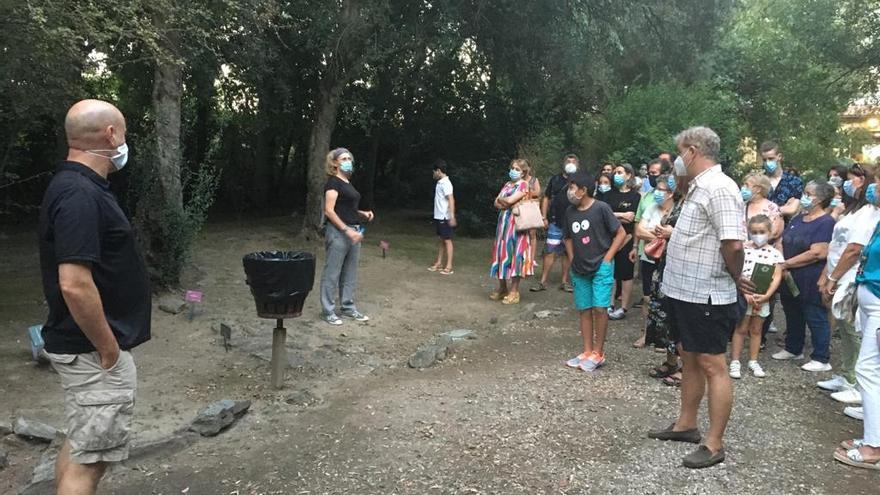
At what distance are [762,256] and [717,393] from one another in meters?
2.15

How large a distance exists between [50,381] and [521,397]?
371 centimetres

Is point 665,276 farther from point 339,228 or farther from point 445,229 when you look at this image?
point 445,229

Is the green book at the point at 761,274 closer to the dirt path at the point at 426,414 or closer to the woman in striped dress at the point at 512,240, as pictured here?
the dirt path at the point at 426,414

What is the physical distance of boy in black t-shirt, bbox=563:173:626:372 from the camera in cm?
533

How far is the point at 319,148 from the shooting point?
1221 cm

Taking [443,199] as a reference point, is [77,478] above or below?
below

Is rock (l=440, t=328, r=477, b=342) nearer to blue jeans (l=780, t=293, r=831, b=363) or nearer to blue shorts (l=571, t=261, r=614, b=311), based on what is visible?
blue shorts (l=571, t=261, r=614, b=311)

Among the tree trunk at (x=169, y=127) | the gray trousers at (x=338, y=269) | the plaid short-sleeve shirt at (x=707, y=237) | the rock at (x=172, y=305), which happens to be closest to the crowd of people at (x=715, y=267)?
the plaid short-sleeve shirt at (x=707, y=237)

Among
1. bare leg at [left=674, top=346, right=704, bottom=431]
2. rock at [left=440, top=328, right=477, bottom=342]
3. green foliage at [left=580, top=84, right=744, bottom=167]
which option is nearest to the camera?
bare leg at [left=674, top=346, right=704, bottom=431]

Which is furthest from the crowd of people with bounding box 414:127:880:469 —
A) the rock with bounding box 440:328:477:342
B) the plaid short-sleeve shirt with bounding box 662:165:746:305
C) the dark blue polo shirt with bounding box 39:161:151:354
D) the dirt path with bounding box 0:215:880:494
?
the dark blue polo shirt with bounding box 39:161:151:354

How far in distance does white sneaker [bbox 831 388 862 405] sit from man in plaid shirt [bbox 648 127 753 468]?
5.78ft

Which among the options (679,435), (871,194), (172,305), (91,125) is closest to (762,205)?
(871,194)

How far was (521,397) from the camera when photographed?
493 cm

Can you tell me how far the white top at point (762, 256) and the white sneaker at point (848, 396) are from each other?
1110mm
